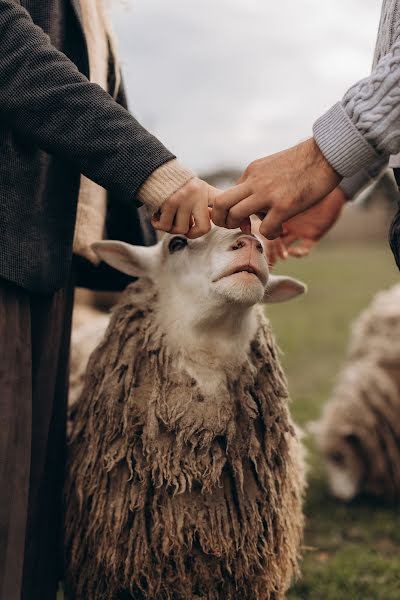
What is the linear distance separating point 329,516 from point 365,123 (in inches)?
105

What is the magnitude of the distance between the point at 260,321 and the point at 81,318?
1.41 meters

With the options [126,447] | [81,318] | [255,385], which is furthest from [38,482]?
[81,318]

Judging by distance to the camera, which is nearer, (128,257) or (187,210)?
(187,210)

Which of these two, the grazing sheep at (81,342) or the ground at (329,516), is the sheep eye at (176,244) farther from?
the ground at (329,516)

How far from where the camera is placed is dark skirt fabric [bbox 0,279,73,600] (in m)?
1.93

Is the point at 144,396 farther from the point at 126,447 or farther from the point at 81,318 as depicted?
the point at 81,318

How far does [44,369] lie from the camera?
217 cm

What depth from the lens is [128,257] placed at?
2541mm

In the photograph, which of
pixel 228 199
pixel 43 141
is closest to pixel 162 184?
pixel 228 199

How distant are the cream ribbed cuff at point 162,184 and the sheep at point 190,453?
12.4 inches

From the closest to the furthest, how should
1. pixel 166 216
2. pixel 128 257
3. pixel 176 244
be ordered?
pixel 166 216 → pixel 176 244 → pixel 128 257

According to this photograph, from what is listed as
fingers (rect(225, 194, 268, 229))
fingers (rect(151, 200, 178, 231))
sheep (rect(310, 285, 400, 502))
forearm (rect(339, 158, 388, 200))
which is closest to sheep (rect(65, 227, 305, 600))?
fingers (rect(225, 194, 268, 229))

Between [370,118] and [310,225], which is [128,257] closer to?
[310,225]

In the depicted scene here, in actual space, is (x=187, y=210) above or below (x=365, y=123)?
below
